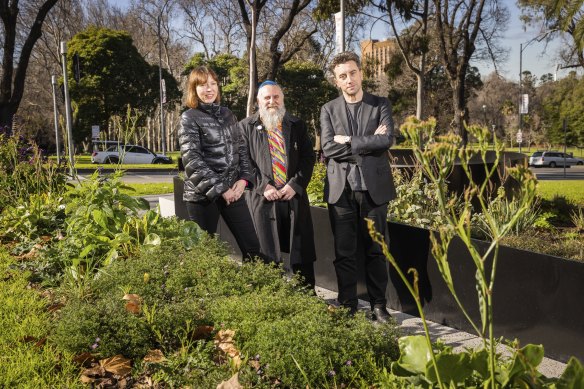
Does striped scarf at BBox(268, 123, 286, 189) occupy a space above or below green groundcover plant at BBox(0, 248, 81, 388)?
above

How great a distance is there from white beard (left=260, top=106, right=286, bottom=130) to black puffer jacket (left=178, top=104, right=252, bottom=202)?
238 mm

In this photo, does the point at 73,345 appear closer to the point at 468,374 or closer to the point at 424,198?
the point at 468,374

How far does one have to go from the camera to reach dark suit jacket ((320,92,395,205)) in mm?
4168

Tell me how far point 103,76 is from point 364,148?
126 ft

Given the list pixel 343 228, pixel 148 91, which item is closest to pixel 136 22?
pixel 148 91

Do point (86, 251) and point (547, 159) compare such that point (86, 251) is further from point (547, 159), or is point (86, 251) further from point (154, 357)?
point (547, 159)

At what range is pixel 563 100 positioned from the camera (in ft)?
200

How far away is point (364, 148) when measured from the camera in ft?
13.6

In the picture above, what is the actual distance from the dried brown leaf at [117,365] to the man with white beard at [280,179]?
1.93 m

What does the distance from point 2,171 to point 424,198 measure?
5.51 meters

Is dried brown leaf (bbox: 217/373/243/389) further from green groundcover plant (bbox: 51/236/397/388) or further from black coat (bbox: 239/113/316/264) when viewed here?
black coat (bbox: 239/113/316/264)

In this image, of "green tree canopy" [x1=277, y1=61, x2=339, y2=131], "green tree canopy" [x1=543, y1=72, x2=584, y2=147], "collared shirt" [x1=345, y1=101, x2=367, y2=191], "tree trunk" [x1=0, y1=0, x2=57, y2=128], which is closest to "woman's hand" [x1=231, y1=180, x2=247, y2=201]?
"collared shirt" [x1=345, y1=101, x2=367, y2=191]

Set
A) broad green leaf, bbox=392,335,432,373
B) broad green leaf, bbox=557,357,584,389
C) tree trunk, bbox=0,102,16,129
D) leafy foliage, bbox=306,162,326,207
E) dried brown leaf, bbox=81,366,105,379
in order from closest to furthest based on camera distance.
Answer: broad green leaf, bbox=557,357,584,389 → broad green leaf, bbox=392,335,432,373 → dried brown leaf, bbox=81,366,105,379 → leafy foliage, bbox=306,162,326,207 → tree trunk, bbox=0,102,16,129

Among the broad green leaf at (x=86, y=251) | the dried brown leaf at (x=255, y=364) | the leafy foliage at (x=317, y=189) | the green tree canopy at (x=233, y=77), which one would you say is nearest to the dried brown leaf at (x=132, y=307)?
the dried brown leaf at (x=255, y=364)
